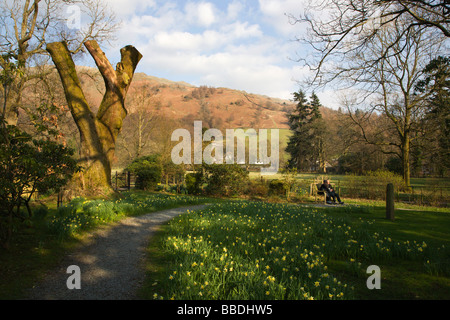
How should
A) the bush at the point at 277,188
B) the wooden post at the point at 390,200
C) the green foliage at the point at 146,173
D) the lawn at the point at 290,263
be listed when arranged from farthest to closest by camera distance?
the green foliage at the point at 146,173
the bush at the point at 277,188
the wooden post at the point at 390,200
the lawn at the point at 290,263

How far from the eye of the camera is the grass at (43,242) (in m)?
3.63

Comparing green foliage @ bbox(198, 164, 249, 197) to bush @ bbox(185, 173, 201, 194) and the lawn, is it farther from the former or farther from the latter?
the lawn

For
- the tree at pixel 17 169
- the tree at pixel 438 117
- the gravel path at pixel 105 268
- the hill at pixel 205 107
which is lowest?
the gravel path at pixel 105 268

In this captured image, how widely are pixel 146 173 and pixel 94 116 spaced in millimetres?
7893

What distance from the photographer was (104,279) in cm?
384

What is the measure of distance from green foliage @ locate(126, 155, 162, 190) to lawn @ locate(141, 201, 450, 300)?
12.5m

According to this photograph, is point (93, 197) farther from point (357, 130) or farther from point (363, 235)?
point (357, 130)

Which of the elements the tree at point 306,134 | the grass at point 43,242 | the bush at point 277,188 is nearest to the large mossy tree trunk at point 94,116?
the grass at point 43,242

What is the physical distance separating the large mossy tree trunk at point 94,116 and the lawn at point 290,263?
5.81 m

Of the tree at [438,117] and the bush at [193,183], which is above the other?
the tree at [438,117]

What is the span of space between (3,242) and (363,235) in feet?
23.7

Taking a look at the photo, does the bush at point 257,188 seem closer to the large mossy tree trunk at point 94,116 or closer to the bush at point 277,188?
the bush at point 277,188
